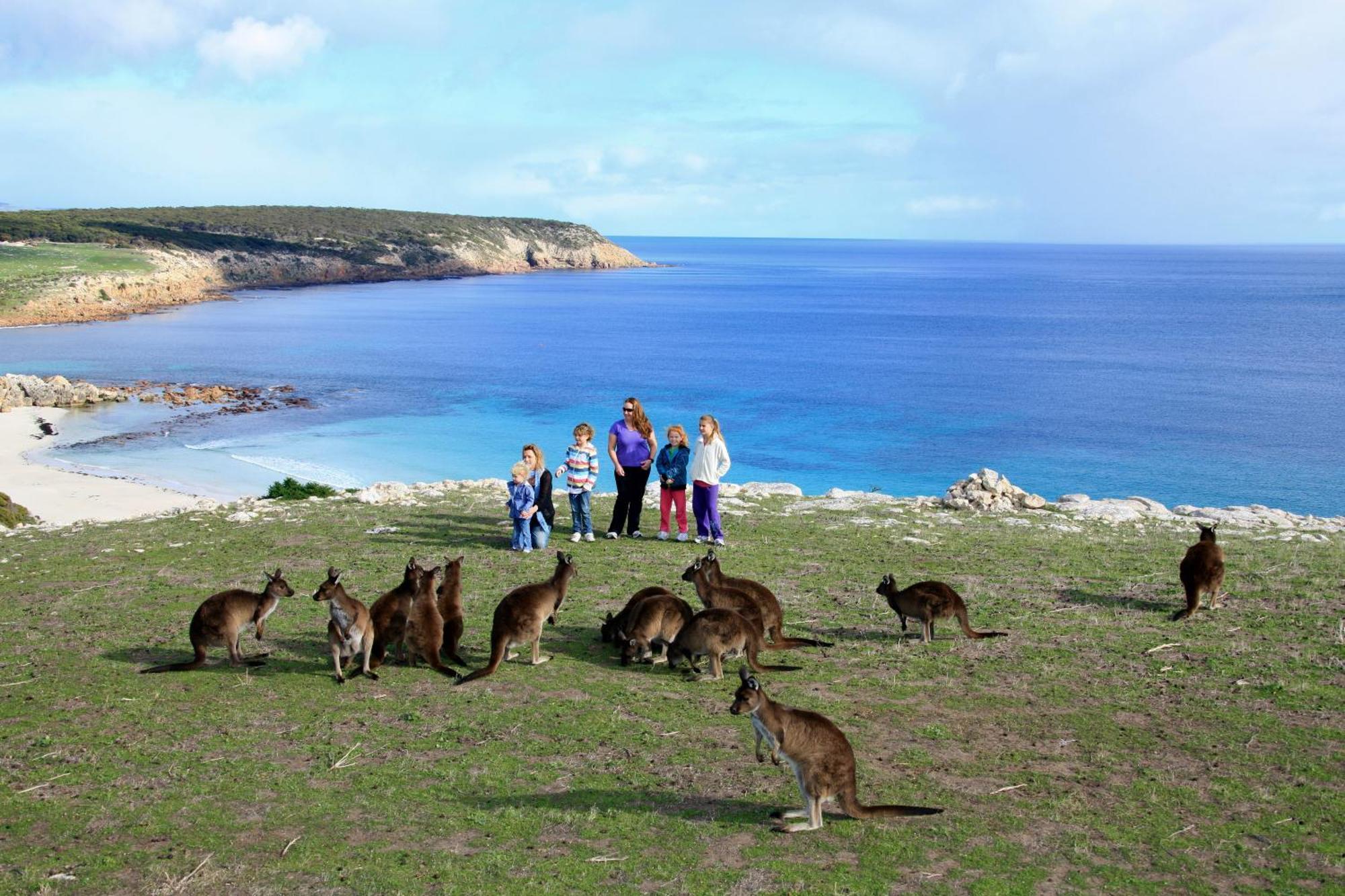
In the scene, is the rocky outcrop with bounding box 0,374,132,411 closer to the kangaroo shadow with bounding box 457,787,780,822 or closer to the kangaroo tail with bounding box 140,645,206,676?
the kangaroo tail with bounding box 140,645,206,676

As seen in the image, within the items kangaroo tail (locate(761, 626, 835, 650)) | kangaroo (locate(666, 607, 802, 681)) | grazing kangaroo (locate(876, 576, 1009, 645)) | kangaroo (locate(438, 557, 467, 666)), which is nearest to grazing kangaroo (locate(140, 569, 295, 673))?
kangaroo (locate(438, 557, 467, 666))

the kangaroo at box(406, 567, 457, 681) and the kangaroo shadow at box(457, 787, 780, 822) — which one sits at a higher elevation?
the kangaroo at box(406, 567, 457, 681)

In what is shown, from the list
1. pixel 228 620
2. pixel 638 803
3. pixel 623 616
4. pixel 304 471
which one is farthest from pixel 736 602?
pixel 304 471

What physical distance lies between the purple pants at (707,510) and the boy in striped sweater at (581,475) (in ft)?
5.44

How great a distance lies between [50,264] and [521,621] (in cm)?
11711

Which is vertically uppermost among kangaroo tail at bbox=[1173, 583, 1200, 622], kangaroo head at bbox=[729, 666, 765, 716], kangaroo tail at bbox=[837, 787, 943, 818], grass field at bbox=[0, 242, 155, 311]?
grass field at bbox=[0, 242, 155, 311]

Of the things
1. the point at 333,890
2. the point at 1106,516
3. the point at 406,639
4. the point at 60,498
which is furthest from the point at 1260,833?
the point at 60,498

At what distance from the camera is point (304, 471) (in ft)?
137

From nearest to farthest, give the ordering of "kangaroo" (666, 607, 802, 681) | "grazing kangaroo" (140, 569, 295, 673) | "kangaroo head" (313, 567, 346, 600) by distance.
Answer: "kangaroo head" (313, 567, 346, 600), "kangaroo" (666, 607, 802, 681), "grazing kangaroo" (140, 569, 295, 673)

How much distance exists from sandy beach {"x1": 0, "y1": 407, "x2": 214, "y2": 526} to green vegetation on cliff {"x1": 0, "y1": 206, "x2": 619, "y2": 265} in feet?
334

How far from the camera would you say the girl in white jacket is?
1642 cm

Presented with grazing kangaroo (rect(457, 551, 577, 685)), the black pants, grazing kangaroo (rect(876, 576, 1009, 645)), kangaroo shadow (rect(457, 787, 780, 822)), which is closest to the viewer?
kangaroo shadow (rect(457, 787, 780, 822))

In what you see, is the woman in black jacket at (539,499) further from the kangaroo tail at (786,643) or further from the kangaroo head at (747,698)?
the kangaroo head at (747,698)

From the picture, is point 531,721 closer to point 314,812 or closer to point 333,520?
point 314,812
